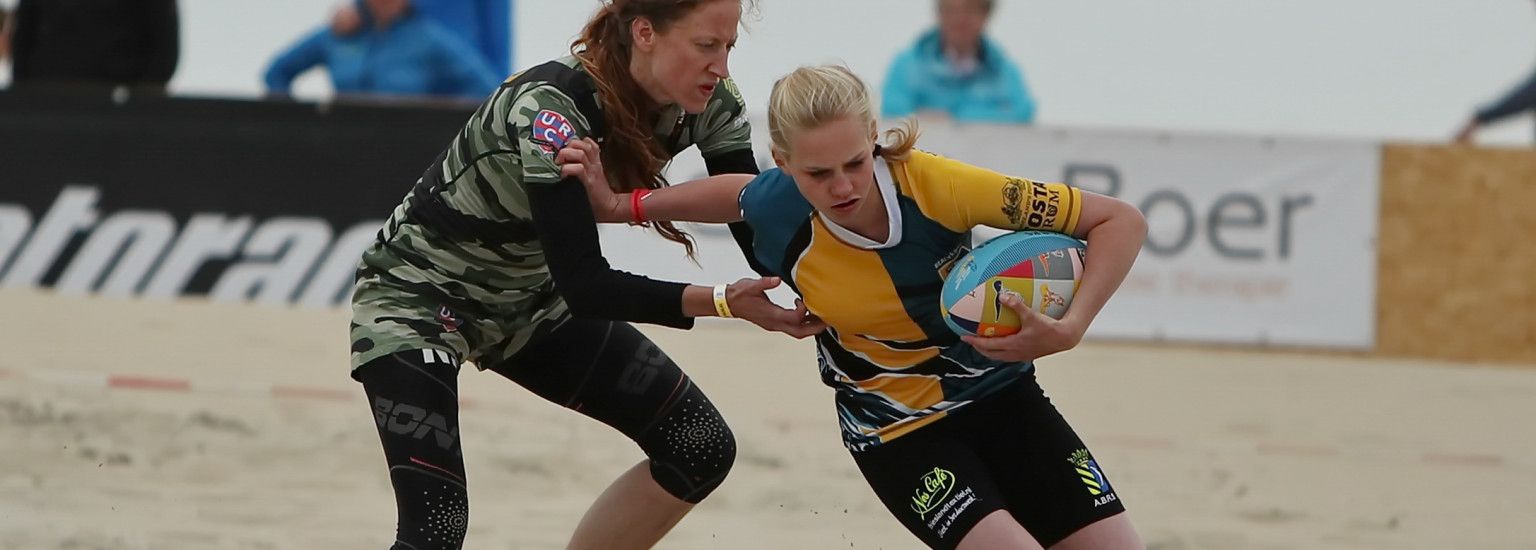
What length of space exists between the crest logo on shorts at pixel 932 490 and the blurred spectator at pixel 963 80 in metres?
6.46

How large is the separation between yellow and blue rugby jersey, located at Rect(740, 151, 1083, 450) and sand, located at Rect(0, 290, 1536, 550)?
5.80ft

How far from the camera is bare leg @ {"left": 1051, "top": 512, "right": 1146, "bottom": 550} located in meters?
3.84

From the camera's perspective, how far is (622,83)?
3.91 metres

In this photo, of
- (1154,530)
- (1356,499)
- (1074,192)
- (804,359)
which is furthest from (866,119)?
(804,359)

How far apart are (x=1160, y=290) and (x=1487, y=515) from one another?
3.47 meters

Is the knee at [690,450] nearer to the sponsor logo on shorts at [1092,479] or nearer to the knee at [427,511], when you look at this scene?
the knee at [427,511]

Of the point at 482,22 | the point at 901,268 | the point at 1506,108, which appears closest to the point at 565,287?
the point at 901,268

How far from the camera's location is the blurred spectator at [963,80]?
10266mm

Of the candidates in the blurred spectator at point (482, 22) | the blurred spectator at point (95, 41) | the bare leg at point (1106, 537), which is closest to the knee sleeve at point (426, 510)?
the bare leg at point (1106, 537)

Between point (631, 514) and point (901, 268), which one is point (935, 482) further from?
point (631, 514)

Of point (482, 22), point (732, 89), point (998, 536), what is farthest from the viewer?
point (482, 22)

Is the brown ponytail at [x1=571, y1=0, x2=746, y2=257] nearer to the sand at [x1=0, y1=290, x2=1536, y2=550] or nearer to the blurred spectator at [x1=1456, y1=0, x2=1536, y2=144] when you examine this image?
the sand at [x1=0, y1=290, x2=1536, y2=550]

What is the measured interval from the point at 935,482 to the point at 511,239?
3.31ft

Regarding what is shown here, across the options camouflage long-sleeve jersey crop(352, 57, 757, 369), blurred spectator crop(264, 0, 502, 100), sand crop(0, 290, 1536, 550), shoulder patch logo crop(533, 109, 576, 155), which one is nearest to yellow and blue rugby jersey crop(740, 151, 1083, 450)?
camouflage long-sleeve jersey crop(352, 57, 757, 369)
